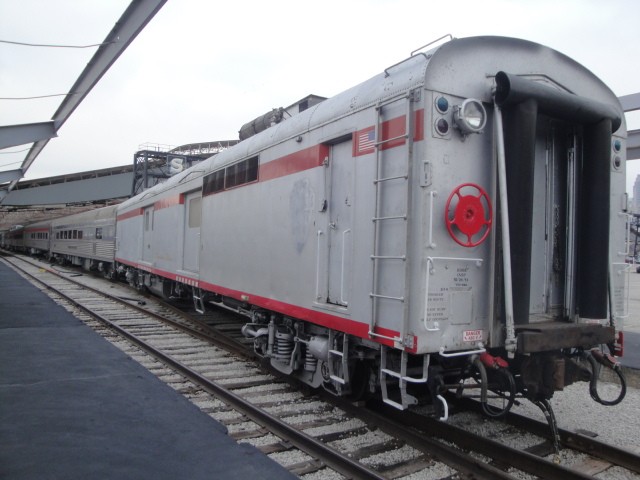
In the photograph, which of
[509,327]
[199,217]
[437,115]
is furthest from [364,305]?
[199,217]

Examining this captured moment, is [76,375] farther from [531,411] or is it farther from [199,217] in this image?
[531,411]

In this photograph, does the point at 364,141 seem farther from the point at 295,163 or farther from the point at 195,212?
the point at 195,212

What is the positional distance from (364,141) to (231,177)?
3570 millimetres

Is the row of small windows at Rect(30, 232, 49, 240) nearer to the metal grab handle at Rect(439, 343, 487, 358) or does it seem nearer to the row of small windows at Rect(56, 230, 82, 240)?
the row of small windows at Rect(56, 230, 82, 240)

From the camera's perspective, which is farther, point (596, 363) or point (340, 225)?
point (340, 225)

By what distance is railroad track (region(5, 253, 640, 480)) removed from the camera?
4.10 m

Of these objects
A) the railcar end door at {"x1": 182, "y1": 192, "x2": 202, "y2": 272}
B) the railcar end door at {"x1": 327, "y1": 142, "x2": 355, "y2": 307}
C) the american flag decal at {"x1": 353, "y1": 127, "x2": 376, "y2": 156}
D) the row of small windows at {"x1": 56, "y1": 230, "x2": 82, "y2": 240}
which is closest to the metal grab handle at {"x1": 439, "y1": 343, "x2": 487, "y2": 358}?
the railcar end door at {"x1": 327, "y1": 142, "x2": 355, "y2": 307}

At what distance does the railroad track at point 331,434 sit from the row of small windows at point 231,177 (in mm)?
2702

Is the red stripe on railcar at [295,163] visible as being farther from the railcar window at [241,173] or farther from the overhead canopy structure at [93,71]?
the overhead canopy structure at [93,71]

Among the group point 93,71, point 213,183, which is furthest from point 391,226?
point 93,71

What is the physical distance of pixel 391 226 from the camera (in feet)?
14.1

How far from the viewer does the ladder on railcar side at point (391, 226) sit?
13.4 feet

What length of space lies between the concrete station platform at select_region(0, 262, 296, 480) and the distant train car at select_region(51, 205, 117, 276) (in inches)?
518

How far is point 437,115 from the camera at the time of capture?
13.4ft
